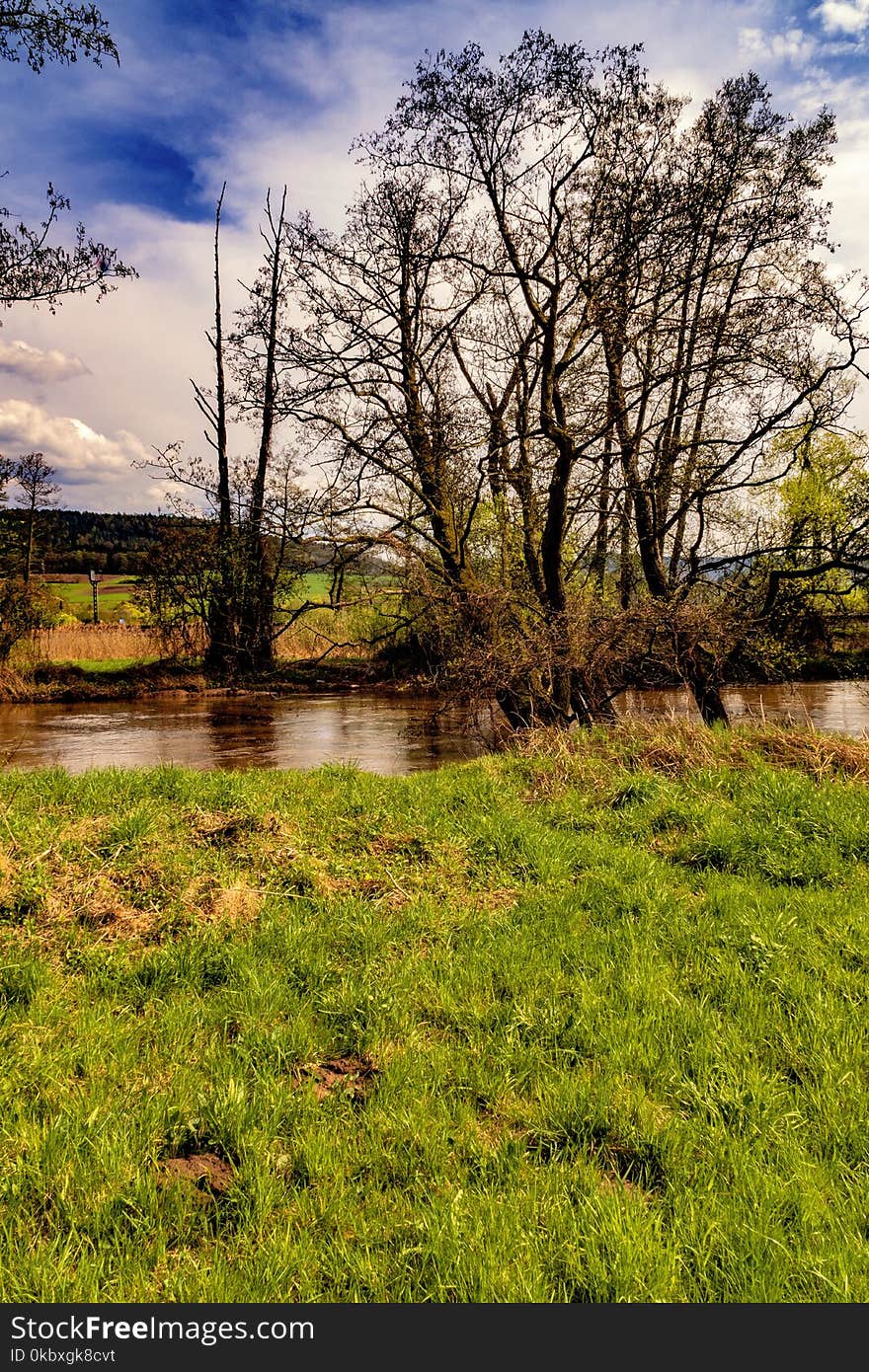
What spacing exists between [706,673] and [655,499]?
11.8ft

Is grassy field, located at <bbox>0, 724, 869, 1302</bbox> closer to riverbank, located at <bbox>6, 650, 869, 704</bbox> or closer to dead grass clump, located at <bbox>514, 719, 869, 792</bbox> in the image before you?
dead grass clump, located at <bbox>514, 719, 869, 792</bbox>

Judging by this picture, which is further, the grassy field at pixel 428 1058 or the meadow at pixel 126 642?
the meadow at pixel 126 642

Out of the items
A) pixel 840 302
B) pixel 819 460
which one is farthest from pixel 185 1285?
pixel 819 460

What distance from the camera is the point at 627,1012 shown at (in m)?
4.01

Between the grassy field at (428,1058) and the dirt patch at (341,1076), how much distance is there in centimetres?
2

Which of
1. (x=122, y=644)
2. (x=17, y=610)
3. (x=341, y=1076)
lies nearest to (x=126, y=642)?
(x=122, y=644)

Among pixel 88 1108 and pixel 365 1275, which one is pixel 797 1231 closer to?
pixel 365 1275

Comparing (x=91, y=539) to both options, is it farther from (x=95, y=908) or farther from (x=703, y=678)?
(x=95, y=908)

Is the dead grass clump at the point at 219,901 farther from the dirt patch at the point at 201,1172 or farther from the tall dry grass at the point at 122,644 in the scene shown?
the tall dry grass at the point at 122,644

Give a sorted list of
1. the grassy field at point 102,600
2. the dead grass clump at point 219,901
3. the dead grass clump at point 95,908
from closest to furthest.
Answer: the dead grass clump at point 95,908
the dead grass clump at point 219,901
the grassy field at point 102,600

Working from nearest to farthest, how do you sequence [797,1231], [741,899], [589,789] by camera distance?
[797,1231], [741,899], [589,789]

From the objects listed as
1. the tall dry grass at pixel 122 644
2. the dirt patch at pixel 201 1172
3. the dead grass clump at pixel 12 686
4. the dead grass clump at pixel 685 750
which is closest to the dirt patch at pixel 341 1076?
the dirt patch at pixel 201 1172

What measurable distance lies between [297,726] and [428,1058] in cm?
1503

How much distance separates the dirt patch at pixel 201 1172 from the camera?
111 inches
